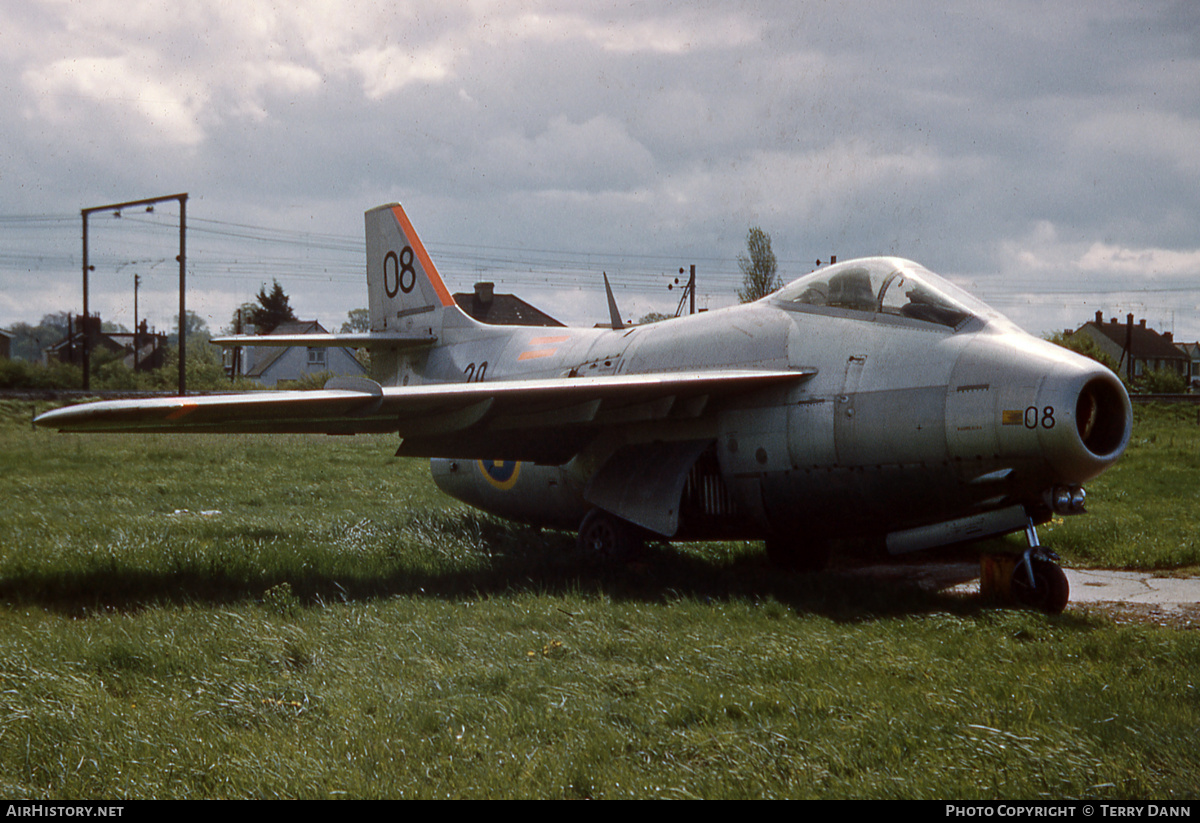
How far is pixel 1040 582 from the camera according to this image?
7332mm

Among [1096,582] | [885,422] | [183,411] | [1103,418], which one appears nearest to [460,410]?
[183,411]

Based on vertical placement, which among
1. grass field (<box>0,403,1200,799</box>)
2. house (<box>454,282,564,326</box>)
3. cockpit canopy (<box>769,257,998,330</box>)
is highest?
house (<box>454,282,564,326</box>)

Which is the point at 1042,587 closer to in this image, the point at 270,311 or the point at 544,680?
the point at 544,680

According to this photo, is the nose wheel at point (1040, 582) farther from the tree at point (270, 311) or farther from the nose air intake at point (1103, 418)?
the tree at point (270, 311)

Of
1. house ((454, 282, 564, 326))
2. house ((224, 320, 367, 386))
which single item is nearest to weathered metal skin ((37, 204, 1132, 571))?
house ((454, 282, 564, 326))

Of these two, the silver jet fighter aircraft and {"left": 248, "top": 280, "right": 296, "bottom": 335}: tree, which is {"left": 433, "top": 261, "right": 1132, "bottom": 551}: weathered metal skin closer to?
the silver jet fighter aircraft

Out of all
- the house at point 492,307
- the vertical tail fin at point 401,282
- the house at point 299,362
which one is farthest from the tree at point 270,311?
the vertical tail fin at point 401,282

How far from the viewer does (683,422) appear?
932 cm

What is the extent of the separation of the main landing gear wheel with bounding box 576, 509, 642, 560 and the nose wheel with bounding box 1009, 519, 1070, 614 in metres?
3.76

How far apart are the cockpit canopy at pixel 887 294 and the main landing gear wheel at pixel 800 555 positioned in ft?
8.78

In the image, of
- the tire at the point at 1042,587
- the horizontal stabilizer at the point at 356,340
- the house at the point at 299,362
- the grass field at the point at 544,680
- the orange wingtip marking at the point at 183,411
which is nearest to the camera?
the grass field at the point at 544,680

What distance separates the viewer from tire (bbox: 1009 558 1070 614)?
7.22m

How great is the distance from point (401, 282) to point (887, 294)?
8820 mm

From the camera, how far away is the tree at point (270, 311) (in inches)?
3866
